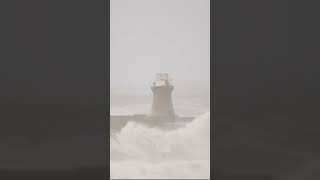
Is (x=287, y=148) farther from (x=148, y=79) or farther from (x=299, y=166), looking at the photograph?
(x=148, y=79)

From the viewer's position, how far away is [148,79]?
3.23 m

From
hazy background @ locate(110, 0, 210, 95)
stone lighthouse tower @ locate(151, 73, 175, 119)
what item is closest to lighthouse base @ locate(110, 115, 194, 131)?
stone lighthouse tower @ locate(151, 73, 175, 119)

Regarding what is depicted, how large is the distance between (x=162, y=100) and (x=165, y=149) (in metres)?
0.38

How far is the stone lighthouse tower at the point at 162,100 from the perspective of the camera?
3.21m

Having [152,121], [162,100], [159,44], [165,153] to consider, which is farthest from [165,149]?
[159,44]

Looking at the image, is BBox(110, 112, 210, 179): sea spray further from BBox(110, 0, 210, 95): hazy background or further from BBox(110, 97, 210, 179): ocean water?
BBox(110, 0, 210, 95): hazy background

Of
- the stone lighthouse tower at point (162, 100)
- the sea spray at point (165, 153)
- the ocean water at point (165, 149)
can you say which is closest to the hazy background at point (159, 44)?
the stone lighthouse tower at point (162, 100)

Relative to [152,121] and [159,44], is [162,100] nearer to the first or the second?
[152,121]

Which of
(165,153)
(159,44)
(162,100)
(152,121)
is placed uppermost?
(159,44)

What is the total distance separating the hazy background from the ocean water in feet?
0.53

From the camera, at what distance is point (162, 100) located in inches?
127

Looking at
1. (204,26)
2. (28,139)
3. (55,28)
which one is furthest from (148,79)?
(28,139)

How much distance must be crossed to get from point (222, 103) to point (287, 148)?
57 cm

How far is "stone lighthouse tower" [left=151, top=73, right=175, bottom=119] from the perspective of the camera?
3211mm
